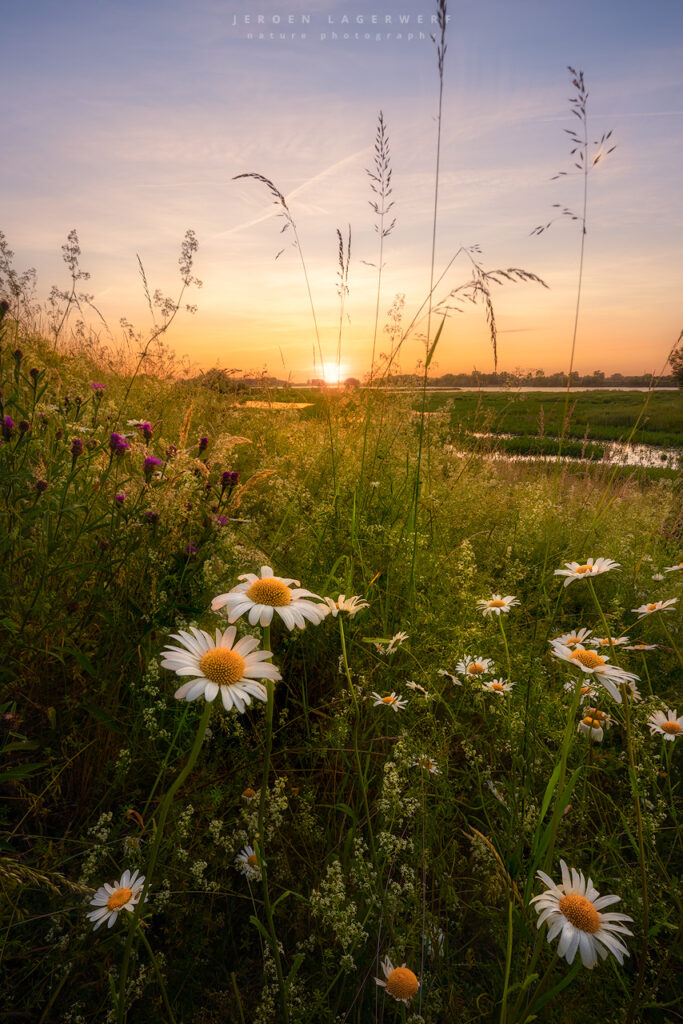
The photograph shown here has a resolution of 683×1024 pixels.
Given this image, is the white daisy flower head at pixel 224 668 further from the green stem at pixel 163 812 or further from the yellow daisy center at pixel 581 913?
the yellow daisy center at pixel 581 913

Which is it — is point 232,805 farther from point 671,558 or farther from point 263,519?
point 671,558

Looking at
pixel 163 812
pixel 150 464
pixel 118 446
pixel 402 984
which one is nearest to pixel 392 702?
pixel 402 984

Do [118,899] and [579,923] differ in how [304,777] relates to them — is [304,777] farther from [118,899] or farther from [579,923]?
[579,923]

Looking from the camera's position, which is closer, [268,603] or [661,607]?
[268,603]

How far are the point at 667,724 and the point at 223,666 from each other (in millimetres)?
1155

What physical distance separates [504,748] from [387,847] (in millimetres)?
583

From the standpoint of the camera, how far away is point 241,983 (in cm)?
109

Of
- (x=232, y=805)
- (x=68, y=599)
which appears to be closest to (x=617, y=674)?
(x=232, y=805)

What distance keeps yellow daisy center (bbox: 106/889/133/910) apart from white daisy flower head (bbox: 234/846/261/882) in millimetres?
271

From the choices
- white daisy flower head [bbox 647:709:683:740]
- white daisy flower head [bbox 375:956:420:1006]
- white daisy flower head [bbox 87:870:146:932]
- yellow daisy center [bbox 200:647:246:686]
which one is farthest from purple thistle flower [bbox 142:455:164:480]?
white daisy flower head [bbox 647:709:683:740]

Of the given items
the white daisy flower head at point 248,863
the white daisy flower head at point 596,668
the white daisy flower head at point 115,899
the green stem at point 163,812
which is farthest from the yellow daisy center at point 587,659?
the white daisy flower head at point 115,899

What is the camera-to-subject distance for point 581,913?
2.67ft

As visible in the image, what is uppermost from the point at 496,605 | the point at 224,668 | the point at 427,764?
the point at 224,668

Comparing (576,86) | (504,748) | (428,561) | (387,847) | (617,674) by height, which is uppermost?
(576,86)
